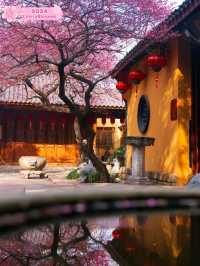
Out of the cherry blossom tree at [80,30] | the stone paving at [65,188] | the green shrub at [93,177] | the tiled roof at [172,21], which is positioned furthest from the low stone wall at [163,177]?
the tiled roof at [172,21]

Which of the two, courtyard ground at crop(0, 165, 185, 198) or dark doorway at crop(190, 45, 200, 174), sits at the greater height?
dark doorway at crop(190, 45, 200, 174)

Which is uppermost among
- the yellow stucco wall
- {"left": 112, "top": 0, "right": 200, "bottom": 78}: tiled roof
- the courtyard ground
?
{"left": 112, "top": 0, "right": 200, "bottom": 78}: tiled roof

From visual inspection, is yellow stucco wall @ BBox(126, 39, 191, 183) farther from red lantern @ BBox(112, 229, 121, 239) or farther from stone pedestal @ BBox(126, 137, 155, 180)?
red lantern @ BBox(112, 229, 121, 239)

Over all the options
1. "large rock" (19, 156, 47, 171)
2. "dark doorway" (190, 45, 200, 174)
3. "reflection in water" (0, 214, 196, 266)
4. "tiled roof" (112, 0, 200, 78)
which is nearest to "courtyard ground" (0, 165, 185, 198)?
"reflection in water" (0, 214, 196, 266)

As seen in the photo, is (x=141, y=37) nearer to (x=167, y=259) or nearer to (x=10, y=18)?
(x=10, y=18)

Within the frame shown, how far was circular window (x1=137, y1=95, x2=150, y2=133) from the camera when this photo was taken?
375 inches

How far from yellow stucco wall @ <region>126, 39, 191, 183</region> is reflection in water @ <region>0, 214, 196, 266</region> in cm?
534

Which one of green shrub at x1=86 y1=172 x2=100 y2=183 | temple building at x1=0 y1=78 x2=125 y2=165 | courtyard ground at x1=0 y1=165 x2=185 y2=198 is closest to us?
courtyard ground at x1=0 y1=165 x2=185 y2=198

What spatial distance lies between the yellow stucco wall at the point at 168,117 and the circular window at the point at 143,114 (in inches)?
5.7

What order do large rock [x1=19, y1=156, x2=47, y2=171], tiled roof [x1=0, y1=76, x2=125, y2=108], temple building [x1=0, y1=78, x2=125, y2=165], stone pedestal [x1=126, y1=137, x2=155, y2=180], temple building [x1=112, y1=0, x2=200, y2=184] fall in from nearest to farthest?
temple building [x1=112, y1=0, x2=200, y2=184] → stone pedestal [x1=126, y1=137, x2=155, y2=180] → large rock [x1=19, y1=156, x2=47, y2=171] → tiled roof [x1=0, y1=76, x2=125, y2=108] → temple building [x1=0, y1=78, x2=125, y2=165]

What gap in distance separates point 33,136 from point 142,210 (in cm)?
1521

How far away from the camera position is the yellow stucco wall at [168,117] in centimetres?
764

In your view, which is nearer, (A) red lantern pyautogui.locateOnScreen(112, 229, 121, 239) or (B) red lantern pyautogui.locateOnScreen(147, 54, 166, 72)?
(A) red lantern pyautogui.locateOnScreen(112, 229, 121, 239)

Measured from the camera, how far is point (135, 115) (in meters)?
10.8
